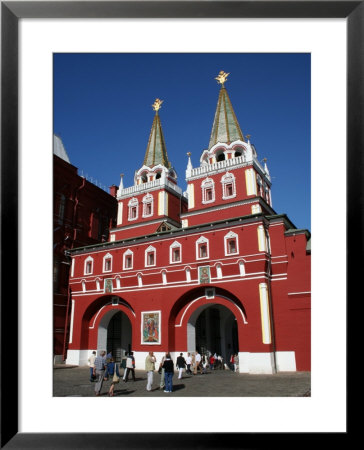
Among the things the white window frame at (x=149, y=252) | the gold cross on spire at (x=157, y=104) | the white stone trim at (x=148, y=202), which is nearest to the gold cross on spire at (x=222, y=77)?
the gold cross on spire at (x=157, y=104)

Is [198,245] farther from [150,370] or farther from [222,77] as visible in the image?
[222,77]

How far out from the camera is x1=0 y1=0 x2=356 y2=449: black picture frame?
4.79 metres

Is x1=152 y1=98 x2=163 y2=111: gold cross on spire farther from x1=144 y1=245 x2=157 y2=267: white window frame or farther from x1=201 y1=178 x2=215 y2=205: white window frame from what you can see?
x1=201 y1=178 x2=215 y2=205: white window frame

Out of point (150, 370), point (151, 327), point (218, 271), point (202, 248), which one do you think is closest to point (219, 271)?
point (218, 271)

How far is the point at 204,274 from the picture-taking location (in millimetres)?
17531

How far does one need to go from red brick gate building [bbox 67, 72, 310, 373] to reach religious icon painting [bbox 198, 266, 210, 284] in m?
0.05

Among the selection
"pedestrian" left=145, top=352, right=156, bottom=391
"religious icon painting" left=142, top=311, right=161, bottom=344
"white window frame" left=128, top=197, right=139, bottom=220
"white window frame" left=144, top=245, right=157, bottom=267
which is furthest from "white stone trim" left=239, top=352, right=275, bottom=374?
"white window frame" left=128, top=197, right=139, bottom=220

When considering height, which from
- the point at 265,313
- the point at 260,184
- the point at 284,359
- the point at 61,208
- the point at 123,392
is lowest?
the point at 284,359

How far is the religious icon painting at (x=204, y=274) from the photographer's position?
57.2 ft
